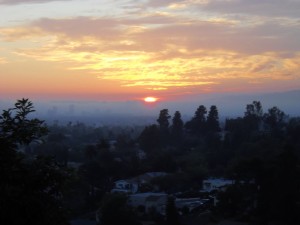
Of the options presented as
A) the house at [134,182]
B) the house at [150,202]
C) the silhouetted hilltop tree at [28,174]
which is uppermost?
the silhouetted hilltop tree at [28,174]

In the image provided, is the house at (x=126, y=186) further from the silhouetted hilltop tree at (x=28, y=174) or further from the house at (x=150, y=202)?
the silhouetted hilltop tree at (x=28, y=174)

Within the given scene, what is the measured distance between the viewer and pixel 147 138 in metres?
42.7

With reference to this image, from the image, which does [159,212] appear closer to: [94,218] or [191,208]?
[191,208]

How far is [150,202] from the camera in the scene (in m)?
24.8

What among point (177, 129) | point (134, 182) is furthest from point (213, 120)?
point (134, 182)

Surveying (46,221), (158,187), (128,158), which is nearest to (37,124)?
(46,221)

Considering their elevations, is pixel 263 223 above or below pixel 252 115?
below

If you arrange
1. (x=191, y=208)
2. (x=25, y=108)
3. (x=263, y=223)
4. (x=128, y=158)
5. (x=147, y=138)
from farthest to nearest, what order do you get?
(x=147, y=138), (x=128, y=158), (x=191, y=208), (x=263, y=223), (x=25, y=108)

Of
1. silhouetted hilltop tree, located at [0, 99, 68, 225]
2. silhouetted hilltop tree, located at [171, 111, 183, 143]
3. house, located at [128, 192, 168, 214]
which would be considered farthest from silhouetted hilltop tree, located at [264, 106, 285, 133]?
silhouetted hilltop tree, located at [0, 99, 68, 225]

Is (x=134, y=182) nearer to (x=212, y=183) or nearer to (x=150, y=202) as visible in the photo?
(x=212, y=183)

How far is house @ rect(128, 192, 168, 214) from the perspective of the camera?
24125 millimetres

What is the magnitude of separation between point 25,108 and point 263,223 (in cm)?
1761

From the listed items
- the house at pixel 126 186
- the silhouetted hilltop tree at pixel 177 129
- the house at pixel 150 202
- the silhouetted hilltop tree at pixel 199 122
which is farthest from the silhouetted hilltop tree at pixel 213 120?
the house at pixel 150 202

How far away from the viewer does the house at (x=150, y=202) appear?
2412cm
